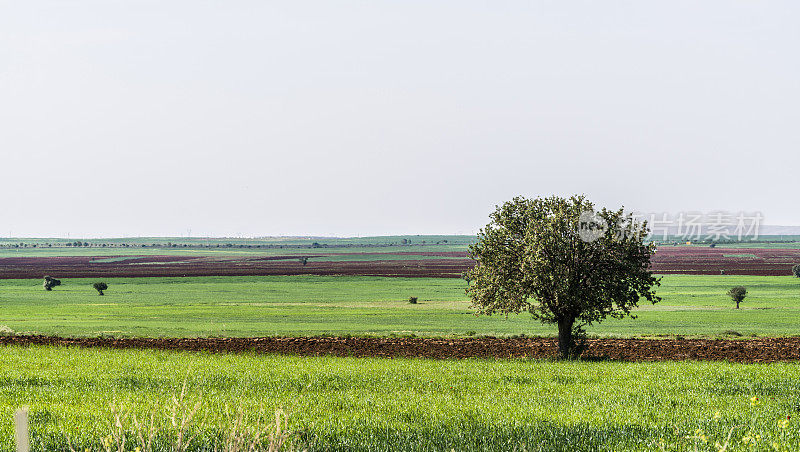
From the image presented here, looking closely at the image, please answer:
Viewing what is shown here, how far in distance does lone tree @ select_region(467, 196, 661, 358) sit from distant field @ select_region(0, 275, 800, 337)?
13.2 metres

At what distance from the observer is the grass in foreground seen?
1231 cm

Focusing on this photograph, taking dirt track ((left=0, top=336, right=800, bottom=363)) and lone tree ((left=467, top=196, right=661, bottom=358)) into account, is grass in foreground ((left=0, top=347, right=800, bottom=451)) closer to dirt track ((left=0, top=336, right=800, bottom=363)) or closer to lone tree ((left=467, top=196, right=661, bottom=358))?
lone tree ((left=467, top=196, right=661, bottom=358))

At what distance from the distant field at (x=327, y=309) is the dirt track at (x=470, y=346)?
390cm

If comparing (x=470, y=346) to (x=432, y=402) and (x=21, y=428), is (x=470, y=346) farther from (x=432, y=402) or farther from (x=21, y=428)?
(x=21, y=428)

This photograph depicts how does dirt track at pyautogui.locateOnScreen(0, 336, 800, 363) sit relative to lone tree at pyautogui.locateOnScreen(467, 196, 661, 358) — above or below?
below

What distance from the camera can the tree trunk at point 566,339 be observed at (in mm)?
32594

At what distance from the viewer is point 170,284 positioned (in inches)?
4277

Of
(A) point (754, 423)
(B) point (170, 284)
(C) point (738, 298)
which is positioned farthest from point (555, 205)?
(B) point (170, 284)

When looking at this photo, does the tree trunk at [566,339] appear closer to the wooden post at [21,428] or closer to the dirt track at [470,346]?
the dirt track at [470,346]

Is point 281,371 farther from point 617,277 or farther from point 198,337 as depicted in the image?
point 198,337

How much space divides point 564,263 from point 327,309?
3913cm

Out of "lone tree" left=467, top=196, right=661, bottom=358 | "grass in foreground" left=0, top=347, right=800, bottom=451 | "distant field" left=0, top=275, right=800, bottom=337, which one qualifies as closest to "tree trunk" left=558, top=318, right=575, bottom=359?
"lone tree" left=467, top=196, right=661, bottom=358

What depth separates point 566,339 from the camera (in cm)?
3284

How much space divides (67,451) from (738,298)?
2610 inches
